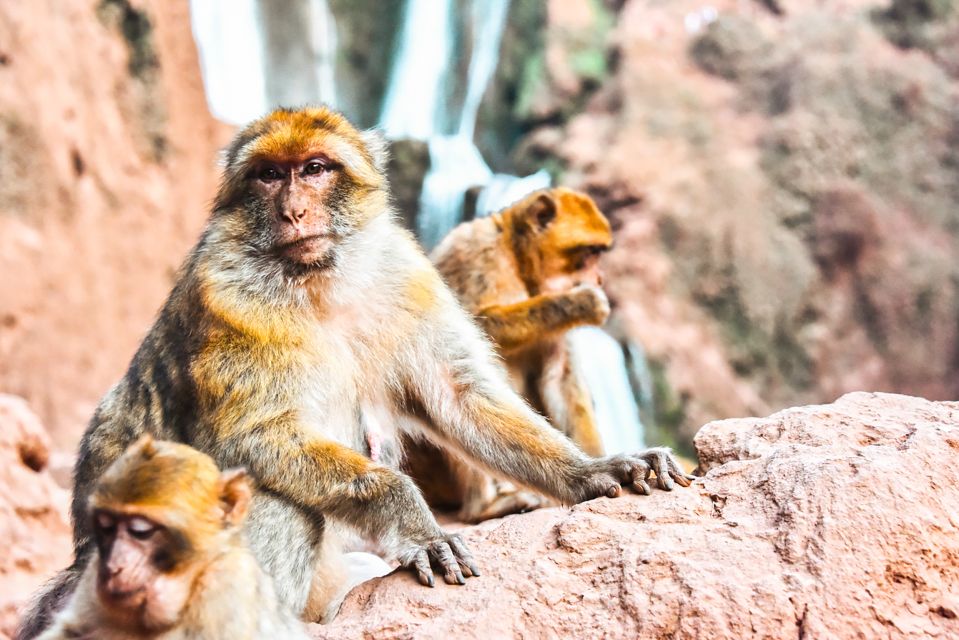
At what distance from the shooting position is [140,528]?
8.54 feet

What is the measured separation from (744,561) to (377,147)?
2.23m

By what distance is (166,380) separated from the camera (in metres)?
3.73

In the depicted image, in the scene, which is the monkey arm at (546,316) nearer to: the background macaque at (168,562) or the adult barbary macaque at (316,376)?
the adult barbary macaque at (316,376)

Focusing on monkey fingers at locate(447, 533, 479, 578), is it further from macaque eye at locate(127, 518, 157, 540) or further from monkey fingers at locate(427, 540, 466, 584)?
macaque eye at locate(127, 518, 157, 540)

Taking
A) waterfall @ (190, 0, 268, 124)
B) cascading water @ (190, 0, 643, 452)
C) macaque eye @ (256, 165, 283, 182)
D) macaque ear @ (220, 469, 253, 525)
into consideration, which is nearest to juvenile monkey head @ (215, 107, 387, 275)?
macaque eye @ (256, 165, 283, 182)

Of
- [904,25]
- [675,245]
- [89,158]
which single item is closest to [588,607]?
[89,158]

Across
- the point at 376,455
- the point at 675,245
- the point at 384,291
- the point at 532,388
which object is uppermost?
the point at 384,291

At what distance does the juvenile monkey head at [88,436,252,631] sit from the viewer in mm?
2588

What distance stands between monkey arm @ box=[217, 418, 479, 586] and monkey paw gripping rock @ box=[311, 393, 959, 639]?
161mm

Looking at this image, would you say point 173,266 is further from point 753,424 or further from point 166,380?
point 753,424

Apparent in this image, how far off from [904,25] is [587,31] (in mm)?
A: 3841

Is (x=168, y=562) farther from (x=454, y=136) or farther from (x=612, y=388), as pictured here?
(x=454, y=136)

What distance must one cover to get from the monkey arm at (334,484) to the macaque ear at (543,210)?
10.1ft

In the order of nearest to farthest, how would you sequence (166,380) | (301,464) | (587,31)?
(301,464)
(166,380)
(587,31)
